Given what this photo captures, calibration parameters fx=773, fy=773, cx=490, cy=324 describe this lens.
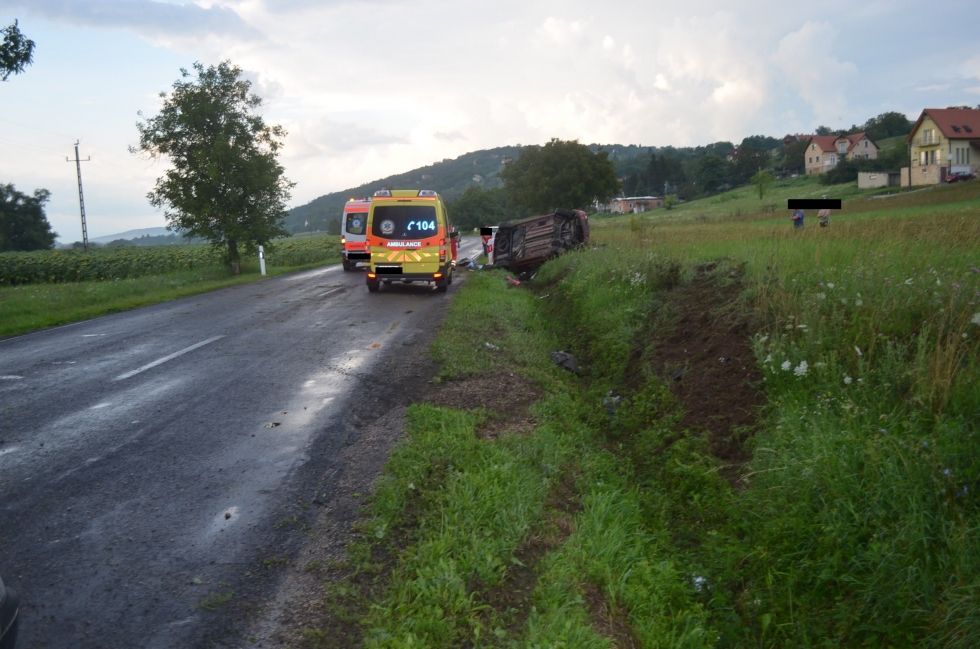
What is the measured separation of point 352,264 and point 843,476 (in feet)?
89.4

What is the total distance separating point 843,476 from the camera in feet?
14.4

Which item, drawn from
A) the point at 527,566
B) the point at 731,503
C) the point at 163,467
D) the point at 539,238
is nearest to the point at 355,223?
the point at 539,238

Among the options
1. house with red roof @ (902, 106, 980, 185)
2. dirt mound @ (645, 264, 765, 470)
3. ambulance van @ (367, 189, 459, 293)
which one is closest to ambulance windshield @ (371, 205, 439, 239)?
ambulance van @ (367, 189, 459, 293)

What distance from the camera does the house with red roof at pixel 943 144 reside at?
2440 inches

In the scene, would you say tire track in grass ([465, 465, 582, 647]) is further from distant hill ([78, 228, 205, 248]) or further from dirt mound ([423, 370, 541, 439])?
distant hill ([78, 228, 205, 248])

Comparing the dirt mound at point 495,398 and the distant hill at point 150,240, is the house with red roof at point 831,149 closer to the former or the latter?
the distant hill at point 150,240

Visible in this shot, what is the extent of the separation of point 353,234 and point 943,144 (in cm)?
5844

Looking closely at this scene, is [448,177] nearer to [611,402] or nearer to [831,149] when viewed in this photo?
[831,149]

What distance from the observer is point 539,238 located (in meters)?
23.5

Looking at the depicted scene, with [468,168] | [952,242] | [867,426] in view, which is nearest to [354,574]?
[867,426]

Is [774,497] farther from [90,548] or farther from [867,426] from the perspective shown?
[90,548]

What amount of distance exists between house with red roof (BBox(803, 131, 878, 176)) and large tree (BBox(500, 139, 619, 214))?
42.5 meters

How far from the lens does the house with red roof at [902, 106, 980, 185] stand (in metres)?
62.0

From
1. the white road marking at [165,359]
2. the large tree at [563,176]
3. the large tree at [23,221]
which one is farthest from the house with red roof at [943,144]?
the large tree at [23,221]
